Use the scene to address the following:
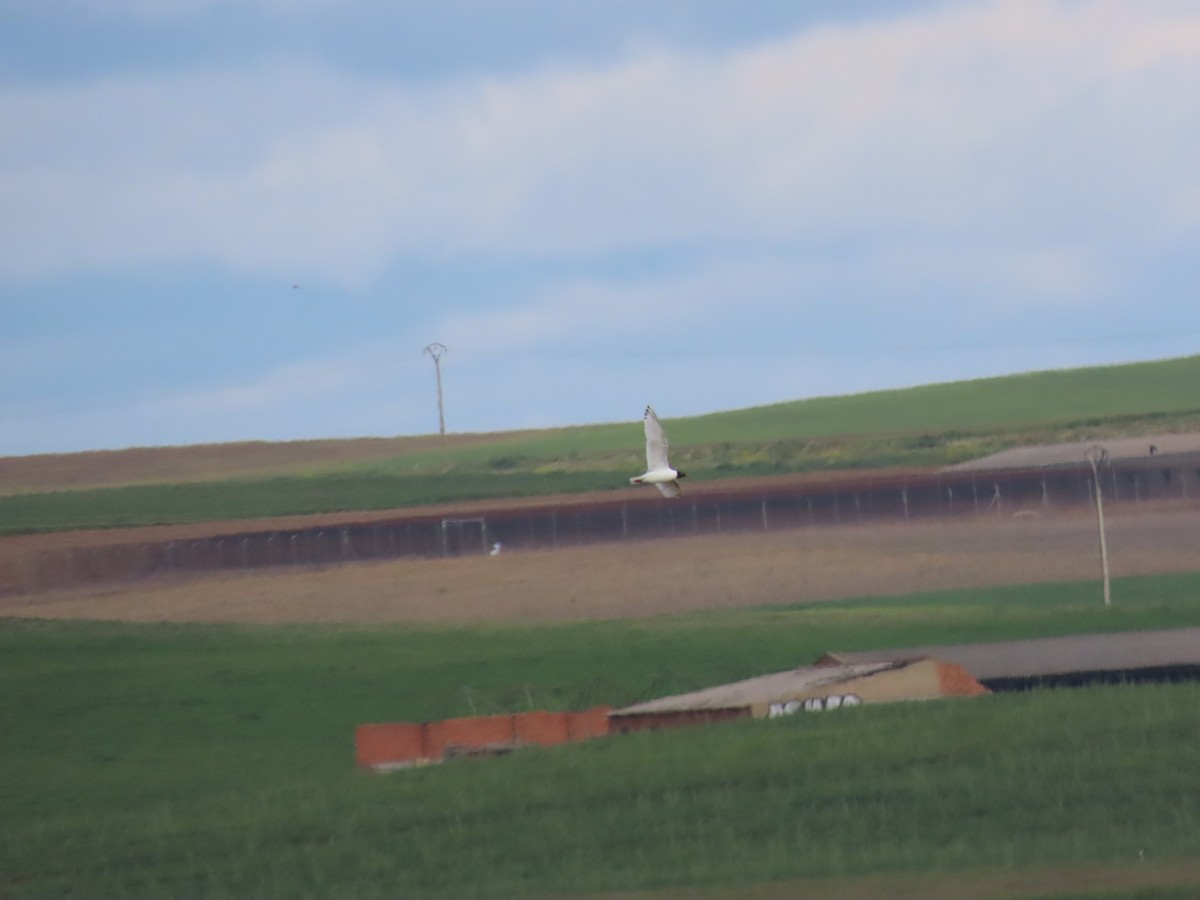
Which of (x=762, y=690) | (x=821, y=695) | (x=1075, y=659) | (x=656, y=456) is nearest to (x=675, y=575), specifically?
(x=1075, y=659)

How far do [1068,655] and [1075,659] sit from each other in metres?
0.41

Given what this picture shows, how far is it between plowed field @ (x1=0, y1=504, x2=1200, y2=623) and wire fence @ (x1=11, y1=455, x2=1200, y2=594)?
62cm

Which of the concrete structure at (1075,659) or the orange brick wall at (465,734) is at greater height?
the concrete structure at (1075,659)

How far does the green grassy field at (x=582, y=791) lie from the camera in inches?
575

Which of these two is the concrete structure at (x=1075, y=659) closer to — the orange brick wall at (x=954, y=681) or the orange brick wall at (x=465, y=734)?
the orange brick wall at (x=954, y=681)

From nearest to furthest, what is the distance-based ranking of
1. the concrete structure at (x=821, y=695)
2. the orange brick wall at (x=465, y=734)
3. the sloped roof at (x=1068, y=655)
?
1. the concrete structure at (x=821, y=695)
2. the orange brick wall at (x=465, y=734)
3. the sloped roof at (x=1068, y=655)

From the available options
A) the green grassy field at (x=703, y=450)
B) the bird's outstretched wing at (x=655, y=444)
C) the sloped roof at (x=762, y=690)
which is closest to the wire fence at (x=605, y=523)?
the green grassy field at (x=703, y=450)

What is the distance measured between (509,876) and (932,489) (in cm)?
3778

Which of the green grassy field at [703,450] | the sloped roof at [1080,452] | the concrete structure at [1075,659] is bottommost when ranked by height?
the concrete structure at [1075,659]

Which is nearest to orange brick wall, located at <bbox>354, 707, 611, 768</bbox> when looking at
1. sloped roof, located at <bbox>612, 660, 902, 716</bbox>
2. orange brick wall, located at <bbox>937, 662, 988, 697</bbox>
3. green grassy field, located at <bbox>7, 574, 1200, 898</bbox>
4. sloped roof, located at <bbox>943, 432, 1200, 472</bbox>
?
sloped roof, located at <bbox>612, 660, 902, 716</bbox>

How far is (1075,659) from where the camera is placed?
25891mm

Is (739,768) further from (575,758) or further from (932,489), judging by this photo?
(932,489)

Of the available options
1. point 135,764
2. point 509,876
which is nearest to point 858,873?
point 509,876

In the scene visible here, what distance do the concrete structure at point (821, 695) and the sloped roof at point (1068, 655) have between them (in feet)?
3.09
